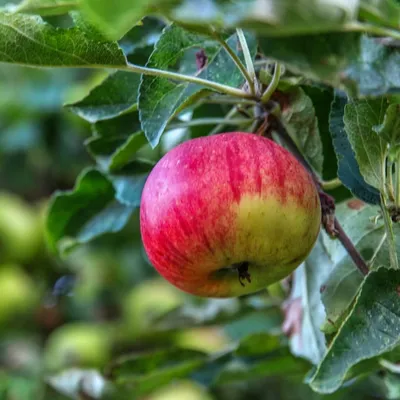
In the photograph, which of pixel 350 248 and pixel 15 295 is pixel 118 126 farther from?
pixel 15 295

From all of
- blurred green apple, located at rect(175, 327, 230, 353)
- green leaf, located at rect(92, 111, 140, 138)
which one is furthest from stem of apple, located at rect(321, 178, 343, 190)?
blurred green apple, located at rect(175, 327, 230, 353)

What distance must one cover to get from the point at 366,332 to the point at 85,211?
0.44 m

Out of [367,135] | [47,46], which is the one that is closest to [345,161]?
[367,135]

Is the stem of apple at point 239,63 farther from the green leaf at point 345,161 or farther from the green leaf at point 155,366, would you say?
the green leaf at point 155,366

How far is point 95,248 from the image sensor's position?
6.32 ft

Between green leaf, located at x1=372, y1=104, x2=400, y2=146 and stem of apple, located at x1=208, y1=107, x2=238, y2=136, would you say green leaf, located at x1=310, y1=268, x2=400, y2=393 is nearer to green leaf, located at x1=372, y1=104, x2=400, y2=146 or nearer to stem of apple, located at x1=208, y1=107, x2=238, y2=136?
green leaf, located at x1=372, y1=104, x2=400, y2=146

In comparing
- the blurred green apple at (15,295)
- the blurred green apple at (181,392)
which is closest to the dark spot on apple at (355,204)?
the blurred green apple at (181,392)

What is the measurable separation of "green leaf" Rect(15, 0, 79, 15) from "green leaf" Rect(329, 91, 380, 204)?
22cm

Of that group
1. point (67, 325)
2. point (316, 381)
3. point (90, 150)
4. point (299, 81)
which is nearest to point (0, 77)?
point (67, 325)

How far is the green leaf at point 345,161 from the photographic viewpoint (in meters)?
0.61

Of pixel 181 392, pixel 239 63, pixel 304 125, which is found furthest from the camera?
pixel 181 392

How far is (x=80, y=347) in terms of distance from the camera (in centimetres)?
174

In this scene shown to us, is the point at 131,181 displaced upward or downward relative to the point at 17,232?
upward

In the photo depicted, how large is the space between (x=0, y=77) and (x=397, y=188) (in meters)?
1.73
